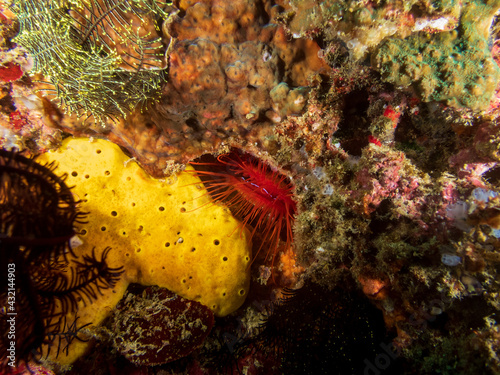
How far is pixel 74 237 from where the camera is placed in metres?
2.87

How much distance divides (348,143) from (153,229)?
98.4 inches

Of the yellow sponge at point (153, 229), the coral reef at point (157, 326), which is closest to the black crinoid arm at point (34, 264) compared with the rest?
the yellow sponge at point (153, 229)

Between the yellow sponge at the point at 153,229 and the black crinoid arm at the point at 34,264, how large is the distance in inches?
10.4

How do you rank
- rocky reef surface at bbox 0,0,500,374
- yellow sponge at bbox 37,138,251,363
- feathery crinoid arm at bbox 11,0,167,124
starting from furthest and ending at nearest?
yellow sponge at bbox 37,138,251,363 → feathery crinoid arm at bbox 11,0,167,124 → rocky reef surface at bbox 0,0,500,374

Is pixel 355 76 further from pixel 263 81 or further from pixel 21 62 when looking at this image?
pixel 21 62

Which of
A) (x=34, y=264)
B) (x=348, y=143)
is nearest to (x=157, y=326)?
(x=34, y=264)

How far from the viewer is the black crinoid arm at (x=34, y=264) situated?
2273 mm

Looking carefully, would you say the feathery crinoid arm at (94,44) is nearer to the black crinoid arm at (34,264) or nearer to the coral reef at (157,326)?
the black crinoid arm at (34,264)

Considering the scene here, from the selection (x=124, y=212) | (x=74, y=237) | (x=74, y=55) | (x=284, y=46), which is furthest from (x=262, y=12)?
(x=74, y=237)

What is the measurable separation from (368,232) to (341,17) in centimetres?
191

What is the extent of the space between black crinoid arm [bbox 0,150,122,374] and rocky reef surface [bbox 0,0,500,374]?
0.60 m

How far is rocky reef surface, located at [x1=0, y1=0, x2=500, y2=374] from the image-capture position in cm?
198

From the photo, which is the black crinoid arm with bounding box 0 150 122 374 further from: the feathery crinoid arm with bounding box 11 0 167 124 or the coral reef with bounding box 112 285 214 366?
the feathery crinoid arm with bounding box 11 0 167 124

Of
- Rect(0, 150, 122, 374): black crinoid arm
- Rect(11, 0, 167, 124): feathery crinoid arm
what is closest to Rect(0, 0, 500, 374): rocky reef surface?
Rect(11, 0, 167, 124): feathery crinoid arm
